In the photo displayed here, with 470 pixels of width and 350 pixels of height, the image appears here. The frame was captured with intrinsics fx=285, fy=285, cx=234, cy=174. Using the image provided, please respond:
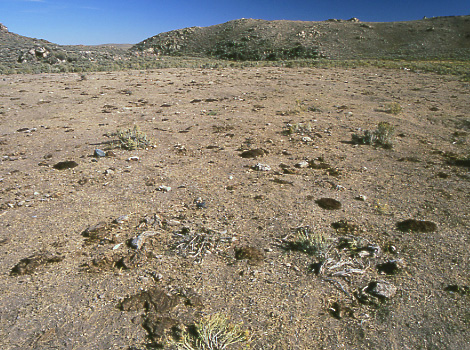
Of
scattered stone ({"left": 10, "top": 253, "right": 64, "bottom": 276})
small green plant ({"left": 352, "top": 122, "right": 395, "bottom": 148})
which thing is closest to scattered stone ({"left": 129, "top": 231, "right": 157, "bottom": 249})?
scattered stone ({"left": 10, "top": 253, "right": 64, "bottom": 276})

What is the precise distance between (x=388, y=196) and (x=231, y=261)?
3150mm

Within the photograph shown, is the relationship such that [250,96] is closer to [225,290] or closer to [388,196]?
[388,196]

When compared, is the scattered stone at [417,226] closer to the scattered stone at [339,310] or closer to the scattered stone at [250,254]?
the scattered stone at [339,310]

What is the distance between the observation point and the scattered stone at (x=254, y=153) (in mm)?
6744

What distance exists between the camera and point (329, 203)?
4.76m

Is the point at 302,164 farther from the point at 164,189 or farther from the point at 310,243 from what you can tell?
the point at 164,189

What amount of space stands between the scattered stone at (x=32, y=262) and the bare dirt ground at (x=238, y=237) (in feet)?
0.07

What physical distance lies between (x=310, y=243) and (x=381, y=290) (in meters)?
0.92

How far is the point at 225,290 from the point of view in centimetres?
313

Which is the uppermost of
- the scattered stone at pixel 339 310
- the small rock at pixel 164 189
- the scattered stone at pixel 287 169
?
the scattered stone at pixel 287 169

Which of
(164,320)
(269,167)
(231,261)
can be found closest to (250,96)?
(269,167)

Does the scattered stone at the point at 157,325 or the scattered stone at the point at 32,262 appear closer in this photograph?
the scattered stone at the point at 157,325

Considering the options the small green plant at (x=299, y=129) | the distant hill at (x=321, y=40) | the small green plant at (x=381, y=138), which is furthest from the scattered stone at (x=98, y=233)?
the distant hill at (x=321, y=40)

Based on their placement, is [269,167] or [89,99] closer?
[269,167]
